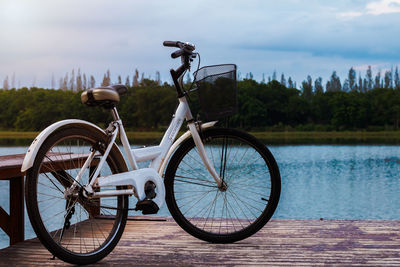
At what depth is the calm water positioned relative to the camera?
23297 millimetres

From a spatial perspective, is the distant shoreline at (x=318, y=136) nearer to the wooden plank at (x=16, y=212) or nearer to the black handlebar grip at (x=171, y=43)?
the wooden plank at (x=16, y=212)

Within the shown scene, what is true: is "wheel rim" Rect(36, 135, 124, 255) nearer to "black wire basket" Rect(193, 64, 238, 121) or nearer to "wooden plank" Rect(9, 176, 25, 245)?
"wooden plank" Rect(9, 176, 25, 245)

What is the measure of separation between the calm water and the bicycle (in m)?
11.7

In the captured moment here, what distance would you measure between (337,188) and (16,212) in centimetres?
2999

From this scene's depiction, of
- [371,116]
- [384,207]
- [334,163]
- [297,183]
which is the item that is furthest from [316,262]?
[371,116]

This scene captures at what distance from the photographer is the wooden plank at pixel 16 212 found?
3.46 m

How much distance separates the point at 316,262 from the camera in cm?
289

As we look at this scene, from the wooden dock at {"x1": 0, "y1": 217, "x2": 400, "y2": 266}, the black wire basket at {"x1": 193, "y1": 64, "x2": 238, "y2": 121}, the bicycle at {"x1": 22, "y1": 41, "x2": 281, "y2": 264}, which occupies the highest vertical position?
the black wire basket at {"x1": 193, "y1": 64, "x2": 238, "y2": 121}

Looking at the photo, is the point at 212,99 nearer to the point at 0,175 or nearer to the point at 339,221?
the point at 0,175

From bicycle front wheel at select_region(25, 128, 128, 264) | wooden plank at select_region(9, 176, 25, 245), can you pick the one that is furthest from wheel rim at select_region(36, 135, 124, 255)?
wooden plank at select_region(9, 176, 25, 245)

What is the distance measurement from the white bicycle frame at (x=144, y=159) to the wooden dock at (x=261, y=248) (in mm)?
368

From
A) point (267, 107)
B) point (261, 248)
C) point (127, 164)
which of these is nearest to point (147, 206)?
point (127, 164)

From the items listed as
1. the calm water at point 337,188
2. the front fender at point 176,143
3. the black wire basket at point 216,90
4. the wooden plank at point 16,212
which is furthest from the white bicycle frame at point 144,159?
the calm water at point 337,188

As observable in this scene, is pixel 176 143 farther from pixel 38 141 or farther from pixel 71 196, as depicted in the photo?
pixel 38 141
